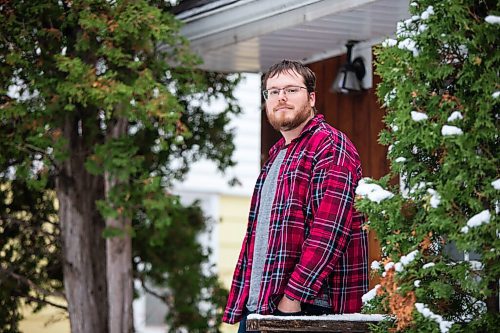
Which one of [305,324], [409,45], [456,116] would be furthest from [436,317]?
[409,45]

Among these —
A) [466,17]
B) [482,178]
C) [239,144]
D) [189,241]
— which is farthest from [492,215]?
[239,144]

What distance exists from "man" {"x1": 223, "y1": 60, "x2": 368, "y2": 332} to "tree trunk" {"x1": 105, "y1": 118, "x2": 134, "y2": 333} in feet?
9.49

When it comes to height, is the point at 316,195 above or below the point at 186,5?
below

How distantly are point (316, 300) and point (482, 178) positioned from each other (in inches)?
37.3

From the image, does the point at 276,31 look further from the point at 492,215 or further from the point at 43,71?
the point at 492,215

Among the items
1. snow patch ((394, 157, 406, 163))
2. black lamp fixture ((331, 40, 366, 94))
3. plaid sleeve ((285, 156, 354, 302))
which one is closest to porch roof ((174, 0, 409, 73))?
black lamp fixture ((331, 40, 366, 94))

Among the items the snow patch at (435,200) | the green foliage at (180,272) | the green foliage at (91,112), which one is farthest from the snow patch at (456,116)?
the green foliage at (180,272)

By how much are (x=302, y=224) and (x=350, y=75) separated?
2.74 metres

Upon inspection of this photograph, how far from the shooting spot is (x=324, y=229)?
404 cm

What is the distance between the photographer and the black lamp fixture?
6711mm

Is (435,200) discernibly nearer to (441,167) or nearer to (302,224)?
(441,167)

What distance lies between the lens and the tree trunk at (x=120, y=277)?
7133 millimetres

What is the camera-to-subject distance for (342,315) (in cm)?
407

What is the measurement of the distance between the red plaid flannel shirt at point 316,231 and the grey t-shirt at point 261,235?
0.05m
